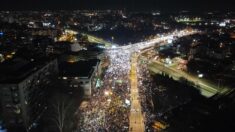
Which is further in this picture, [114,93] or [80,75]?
[80,75]

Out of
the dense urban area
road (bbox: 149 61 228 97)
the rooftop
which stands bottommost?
road (bbox: 149 61 228 97)

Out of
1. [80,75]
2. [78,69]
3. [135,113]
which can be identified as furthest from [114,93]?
[78,69]

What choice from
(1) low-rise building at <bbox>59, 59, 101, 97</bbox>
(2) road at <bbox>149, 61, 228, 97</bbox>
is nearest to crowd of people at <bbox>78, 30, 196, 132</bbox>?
(1) low-rise building at <bbox>59, 59, 101, 97</bbox>

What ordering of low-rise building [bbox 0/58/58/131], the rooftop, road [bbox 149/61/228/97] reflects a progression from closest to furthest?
1. low-rise building [bbox 0/58/58/131]
2. the rooftop
3. road [bbox 149/61/228/97]

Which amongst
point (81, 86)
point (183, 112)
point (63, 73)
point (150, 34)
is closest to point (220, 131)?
point (183, 112)

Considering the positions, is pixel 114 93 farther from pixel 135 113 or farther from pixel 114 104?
pixel 135 113

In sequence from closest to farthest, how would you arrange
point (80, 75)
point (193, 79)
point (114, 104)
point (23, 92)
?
point (23, 92), point (114, 104), point (80, 75), point (193, 79)

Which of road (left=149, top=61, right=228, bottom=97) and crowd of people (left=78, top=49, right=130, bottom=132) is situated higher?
crowd of people (left=78, top=49, right=130, bottom=132)

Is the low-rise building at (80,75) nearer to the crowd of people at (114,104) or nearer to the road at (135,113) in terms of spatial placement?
the crowd of people at (114,104)

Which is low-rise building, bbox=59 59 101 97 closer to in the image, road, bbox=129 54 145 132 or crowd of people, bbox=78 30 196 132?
crowd of people, bbox=78 30 196 132

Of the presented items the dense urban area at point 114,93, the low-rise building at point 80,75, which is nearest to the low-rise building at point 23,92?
the dense urban area at point 114,93

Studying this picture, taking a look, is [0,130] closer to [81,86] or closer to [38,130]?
[38,130]
